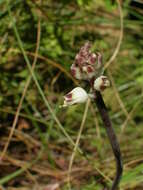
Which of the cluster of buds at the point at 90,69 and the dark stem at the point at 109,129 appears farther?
the dark stem at the point at 109,129

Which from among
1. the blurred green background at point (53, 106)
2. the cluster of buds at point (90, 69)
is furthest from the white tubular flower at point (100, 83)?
the blurred green background at point (53, 106)

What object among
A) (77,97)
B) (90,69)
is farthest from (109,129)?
(90,69)

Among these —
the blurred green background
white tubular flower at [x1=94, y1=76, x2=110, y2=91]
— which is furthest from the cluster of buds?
the blurred green background

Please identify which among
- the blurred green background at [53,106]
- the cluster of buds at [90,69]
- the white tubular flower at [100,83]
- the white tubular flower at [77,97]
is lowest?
the blurred green background at [53,106]

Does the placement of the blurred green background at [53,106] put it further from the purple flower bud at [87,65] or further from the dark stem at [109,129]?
the purple flower bud at [87,65]

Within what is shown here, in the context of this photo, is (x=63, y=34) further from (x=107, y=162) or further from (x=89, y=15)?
(x=107, y=162)

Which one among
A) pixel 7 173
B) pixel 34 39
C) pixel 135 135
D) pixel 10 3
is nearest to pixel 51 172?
pixel 7 173

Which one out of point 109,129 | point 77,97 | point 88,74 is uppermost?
point 88,74

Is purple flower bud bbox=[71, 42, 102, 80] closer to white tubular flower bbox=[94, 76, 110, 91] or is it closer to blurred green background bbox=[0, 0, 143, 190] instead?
white tubular flower bbox=[94, 76, 110, 91]

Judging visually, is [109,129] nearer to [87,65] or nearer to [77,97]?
[77,97]
